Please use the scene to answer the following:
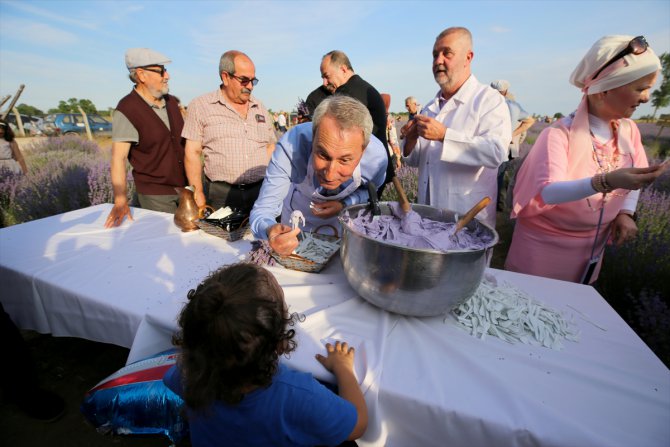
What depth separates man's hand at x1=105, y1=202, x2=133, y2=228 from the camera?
7.49ft

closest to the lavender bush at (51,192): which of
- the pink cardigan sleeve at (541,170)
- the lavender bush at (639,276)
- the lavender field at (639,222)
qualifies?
the lavender field at (639,222)

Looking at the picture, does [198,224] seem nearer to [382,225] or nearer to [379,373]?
[382,225]

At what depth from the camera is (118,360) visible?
2.51m

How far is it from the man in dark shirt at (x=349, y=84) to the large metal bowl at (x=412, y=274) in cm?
251

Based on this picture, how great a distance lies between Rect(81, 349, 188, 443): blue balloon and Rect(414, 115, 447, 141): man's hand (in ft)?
6.43

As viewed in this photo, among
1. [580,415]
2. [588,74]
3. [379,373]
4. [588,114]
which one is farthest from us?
[588,114]

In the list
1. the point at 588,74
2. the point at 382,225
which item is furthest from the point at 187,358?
the point at 588,74

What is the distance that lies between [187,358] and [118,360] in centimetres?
220

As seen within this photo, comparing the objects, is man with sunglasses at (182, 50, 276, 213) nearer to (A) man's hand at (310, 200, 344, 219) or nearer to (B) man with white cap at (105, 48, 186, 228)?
(B) man with white cap at (105, 48, 186, 228)

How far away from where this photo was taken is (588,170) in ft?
5.69

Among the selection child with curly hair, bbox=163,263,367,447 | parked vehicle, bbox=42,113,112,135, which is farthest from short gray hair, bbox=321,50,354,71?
parked vehicle, bbox=42,113,112,135

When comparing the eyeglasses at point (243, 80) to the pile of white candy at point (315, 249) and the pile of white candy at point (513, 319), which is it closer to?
the pile of white candy at point (315, 249)

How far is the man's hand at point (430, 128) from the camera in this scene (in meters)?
2.02

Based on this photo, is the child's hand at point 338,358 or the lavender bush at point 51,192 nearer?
the child's hand at point 338,358
